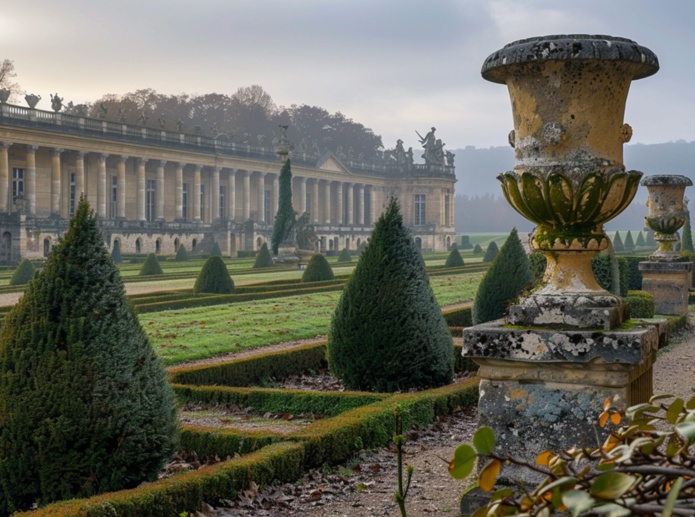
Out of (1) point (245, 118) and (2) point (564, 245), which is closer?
(2) point (564, 245)

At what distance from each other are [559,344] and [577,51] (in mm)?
1323

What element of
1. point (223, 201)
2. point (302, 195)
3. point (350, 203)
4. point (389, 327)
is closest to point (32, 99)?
point (223, 201)

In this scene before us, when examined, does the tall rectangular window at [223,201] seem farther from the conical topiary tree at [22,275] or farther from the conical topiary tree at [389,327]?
the conical topiary tree at [389,327]

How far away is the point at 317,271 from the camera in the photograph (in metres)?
24.2

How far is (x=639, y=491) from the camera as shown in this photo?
4.94ft

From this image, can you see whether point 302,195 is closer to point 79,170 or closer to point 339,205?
point 339,205

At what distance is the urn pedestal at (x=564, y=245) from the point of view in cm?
408

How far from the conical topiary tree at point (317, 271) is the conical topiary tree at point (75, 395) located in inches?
748

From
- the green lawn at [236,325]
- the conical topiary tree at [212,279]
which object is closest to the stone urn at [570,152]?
the green lawn at [236,325]

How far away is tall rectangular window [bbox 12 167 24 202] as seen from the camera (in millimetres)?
46688

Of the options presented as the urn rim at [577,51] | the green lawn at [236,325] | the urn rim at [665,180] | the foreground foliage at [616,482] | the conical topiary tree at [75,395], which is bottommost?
the green lawn at [236,325]

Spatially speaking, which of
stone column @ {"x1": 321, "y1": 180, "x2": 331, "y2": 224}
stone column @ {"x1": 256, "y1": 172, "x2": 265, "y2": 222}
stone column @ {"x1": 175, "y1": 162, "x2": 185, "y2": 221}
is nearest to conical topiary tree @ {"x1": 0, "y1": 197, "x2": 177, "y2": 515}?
stone column @ {"x1": 175, "y1": 162, "x2": 185, "y2": 221}

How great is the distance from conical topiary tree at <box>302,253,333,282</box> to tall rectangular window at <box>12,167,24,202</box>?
2742 centimetres

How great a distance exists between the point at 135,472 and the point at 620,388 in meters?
2.58
